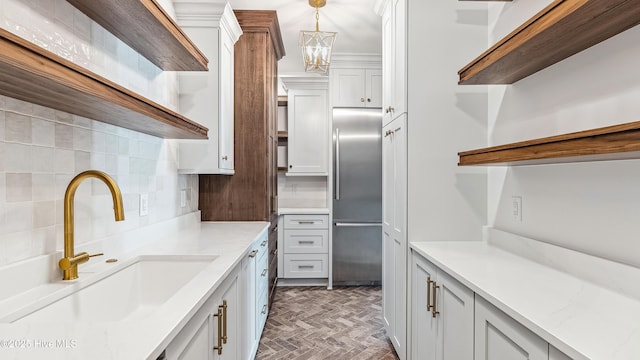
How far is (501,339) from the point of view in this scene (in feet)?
3.27

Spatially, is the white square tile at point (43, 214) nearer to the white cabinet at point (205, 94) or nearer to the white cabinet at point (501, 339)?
the white cabinet at point (205, 94)

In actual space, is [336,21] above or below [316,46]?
above

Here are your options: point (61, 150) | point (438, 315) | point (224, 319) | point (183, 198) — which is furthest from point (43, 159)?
point (438, 315)

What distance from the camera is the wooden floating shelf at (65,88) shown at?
0.65m

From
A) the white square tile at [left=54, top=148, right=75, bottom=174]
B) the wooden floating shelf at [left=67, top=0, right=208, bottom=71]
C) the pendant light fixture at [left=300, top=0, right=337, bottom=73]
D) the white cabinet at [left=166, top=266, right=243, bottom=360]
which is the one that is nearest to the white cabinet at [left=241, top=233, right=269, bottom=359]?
the white cabinet at [left=166, top=266, right=243, bottom=360]

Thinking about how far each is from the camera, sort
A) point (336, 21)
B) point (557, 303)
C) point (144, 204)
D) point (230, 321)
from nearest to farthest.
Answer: point (557, 303), point (230, 321), point (144, 204), point (336, 21)

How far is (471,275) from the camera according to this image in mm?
1211

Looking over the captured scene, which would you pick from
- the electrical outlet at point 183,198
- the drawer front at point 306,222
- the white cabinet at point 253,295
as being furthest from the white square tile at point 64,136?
the drawer front at point 306,222

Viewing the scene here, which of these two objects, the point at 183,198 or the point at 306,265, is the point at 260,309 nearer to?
the point at 183,198

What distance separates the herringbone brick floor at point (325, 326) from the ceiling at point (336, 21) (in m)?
2.66

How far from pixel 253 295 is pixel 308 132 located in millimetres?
2318

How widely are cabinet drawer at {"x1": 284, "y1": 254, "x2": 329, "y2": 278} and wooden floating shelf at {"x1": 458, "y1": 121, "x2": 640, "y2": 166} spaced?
103 inches

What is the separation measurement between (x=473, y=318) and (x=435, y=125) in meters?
1.08

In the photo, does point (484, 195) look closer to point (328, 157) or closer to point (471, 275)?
point (471, 275)
